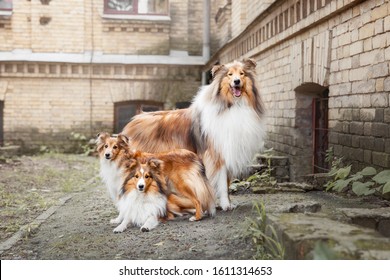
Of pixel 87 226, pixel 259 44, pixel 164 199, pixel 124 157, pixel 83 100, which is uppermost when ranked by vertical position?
pixel 259 44

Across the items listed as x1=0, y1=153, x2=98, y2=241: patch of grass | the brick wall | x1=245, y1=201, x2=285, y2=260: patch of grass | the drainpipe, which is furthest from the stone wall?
x1=0, y1=153, x2=98, y2=241: patch of grass

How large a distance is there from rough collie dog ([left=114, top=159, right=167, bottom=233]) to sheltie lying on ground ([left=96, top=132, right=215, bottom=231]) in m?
0.08

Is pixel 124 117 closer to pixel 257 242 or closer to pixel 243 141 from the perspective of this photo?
pixel 243 141

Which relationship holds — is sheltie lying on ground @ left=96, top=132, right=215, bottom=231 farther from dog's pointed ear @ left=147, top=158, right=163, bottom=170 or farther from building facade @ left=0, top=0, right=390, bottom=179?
building facade @ left=0, top=0, right=390, bottom=179

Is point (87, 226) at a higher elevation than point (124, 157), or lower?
lower

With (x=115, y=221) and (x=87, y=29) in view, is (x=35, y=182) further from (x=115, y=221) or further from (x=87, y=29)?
(x=87, y=29)

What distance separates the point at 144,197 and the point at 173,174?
37cm

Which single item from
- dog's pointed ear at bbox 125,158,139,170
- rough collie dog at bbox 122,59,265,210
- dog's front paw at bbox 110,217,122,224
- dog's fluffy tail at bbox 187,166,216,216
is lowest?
dog's front paw at bbox 110,217,122,224

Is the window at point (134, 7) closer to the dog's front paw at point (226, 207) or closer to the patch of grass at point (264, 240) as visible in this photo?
the dog's front paw at point (226, 207)

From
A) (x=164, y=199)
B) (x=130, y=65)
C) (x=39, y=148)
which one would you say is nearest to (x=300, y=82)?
(x=164, y=199)

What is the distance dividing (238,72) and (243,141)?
2.28 ft

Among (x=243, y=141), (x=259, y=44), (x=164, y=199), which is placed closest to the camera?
(x=164, y=199)

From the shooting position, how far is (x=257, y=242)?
3.64 meters

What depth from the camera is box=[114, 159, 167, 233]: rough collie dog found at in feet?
14.4
